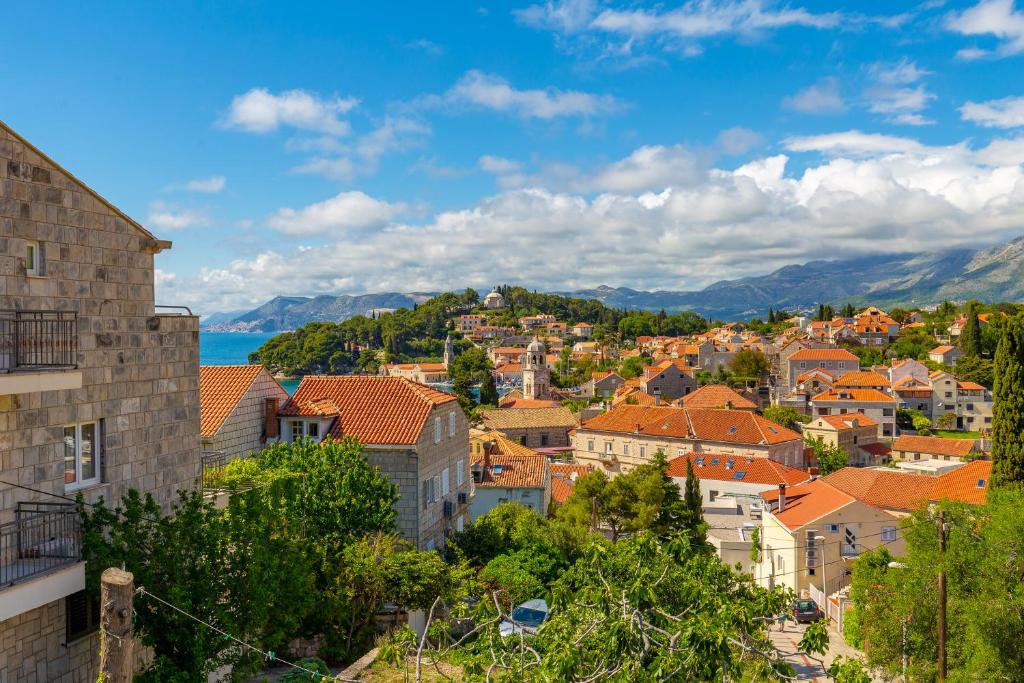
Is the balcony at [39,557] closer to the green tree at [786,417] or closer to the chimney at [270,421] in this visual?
the chimney at [270,421]

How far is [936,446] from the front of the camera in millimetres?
74438

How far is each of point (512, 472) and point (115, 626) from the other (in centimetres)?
3149

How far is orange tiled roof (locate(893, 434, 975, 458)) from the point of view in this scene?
72250 mm

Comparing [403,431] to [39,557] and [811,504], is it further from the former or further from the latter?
[811,504]

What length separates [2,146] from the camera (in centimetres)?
967

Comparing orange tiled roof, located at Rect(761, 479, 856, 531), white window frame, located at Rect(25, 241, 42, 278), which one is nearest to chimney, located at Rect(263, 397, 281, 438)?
white window frame, located at Rect(25, 241, 42, 278)

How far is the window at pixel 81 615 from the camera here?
10.5 meters

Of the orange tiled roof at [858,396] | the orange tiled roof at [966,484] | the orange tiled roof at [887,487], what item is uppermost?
the orange tiled roof at [858,396]

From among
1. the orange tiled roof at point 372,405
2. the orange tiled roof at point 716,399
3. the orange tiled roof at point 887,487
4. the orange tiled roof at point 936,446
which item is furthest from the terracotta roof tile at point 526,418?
the orange tiled roof at point 372,405

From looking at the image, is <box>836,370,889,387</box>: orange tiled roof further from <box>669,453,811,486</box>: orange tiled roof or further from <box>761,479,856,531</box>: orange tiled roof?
<box>761,479,856,531</box>: orange tiled roof

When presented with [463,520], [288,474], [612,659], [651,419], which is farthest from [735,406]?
[612,659]

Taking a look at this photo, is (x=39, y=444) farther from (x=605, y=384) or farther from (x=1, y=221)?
(x=605, y=384)

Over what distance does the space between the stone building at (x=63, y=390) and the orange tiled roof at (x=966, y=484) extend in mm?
41961

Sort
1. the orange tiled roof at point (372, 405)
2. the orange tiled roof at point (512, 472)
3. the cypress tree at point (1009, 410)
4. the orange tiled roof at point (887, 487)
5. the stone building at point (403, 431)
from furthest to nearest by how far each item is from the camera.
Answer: the orange tiled roof at point (887, 487) < the orange tiled roof at point (512, 472) < the cypress tree at point (1009, 410) < the orange tiled roof at point (372, 405) < the stone building at point (403, 431)
